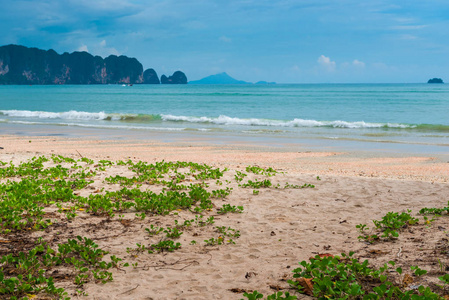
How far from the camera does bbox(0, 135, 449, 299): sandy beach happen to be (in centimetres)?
437

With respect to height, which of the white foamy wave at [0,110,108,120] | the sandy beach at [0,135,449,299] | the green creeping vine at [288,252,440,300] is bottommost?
the sandy beach at [0,135,449,299]

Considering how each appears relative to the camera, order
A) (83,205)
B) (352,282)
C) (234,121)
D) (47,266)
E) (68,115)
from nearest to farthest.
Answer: (352,282) → (47,266) → (83,205) → (234,121) → (68,115)

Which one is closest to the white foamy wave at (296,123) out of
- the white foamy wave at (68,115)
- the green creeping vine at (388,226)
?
the white foamy wave at (68,115)

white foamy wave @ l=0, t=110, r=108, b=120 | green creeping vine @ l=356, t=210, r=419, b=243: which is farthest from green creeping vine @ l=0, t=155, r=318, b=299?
white foamy wave @ l=0, t=110, r=108, b=120

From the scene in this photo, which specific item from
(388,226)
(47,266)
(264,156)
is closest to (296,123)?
(264,156)

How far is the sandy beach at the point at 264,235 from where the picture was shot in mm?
4371

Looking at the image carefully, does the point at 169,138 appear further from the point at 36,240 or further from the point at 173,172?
the point at 36,240

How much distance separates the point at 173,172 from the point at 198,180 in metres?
0.95

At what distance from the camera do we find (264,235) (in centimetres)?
602

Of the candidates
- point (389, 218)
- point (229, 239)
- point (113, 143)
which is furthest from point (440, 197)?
point (113, 143)

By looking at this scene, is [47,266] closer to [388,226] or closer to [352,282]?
[352,282]

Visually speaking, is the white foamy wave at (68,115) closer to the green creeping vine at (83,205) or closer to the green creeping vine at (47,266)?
the green creeping vine at (83,205)

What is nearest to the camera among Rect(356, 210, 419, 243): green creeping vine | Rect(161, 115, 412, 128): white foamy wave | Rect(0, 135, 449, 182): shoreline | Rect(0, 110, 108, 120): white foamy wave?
Rect(356, 210, 419, 243): green creeping vine

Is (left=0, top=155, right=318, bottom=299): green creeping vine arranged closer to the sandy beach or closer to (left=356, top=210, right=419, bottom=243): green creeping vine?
the sandy beach
